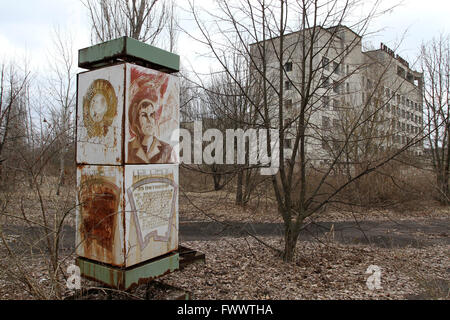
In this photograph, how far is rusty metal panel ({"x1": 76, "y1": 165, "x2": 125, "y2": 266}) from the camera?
314 centimetres

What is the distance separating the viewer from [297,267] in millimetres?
5340

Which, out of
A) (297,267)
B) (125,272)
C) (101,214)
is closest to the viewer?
(125,272)

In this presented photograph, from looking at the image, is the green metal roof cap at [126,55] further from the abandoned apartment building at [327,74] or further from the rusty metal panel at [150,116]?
the abandoned apartment building at [327,74]

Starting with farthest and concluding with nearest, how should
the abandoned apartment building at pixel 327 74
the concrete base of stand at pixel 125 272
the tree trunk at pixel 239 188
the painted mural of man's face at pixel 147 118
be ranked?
the tree trunk at pixel 239 188
the abandoned apartment building at pixel 327 74
the painted mural of man's face at pixel 147 118
the concrete base of stand at pixel 125 272

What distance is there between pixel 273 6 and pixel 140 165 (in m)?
3.66

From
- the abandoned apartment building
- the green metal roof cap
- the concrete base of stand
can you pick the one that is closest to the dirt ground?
the concrete base of stand

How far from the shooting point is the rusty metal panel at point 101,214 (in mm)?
3137

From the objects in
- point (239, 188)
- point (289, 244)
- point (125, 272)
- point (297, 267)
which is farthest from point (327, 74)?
point (239, 188)

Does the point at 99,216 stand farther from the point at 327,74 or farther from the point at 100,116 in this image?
the point at 327,74

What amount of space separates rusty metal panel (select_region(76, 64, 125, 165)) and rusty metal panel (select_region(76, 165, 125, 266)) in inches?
5.5

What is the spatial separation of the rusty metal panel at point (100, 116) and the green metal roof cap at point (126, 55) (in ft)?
0.42

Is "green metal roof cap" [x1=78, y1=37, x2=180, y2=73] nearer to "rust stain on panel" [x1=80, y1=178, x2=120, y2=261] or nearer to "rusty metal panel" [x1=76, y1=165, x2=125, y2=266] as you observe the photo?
"rusty metal panel" [x1=76, y1=165, x2=125, y2=266]

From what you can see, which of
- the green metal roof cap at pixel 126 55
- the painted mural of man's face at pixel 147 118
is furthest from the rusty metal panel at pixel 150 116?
the green metal roof cap at pixel 126 55

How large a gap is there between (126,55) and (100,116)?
685mm
